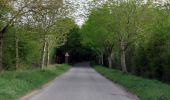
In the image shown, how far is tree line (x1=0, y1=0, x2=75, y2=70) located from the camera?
1124 inches

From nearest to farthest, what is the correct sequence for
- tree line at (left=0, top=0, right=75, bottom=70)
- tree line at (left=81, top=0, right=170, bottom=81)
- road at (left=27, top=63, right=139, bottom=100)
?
road at (left=27, top=63, right=139, bottom=100) → tree line at (left=0, top=0, right=75, bottom=70) → tree line at (left=81, top=0, right=170, bottom=81)

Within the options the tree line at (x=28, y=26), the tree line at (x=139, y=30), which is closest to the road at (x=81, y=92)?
the tree line at (x=139, y=30)

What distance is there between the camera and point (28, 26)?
3123 cm

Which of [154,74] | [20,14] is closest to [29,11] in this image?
[20,14]

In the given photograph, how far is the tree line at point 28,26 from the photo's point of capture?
28.5 m

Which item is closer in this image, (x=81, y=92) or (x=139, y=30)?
(x=81, y=92)

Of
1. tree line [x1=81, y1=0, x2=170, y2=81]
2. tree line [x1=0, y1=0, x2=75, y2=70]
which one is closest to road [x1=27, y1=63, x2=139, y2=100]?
tree line [x1=81, y1=0, x2=170, y2=81]

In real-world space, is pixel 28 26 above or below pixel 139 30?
below

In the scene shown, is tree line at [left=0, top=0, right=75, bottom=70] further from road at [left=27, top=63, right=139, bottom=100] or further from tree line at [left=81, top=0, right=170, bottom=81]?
road at [left=27, top=63, right=139, bottom=100]

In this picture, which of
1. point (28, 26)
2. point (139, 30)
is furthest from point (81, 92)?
point (139, 30)

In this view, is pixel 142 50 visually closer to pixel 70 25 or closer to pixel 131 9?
pixel 131 9

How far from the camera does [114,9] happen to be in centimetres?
4462

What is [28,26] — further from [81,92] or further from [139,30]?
[139,30]

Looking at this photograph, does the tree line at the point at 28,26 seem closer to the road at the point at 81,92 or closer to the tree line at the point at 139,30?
the tree line at the point at 139,30
